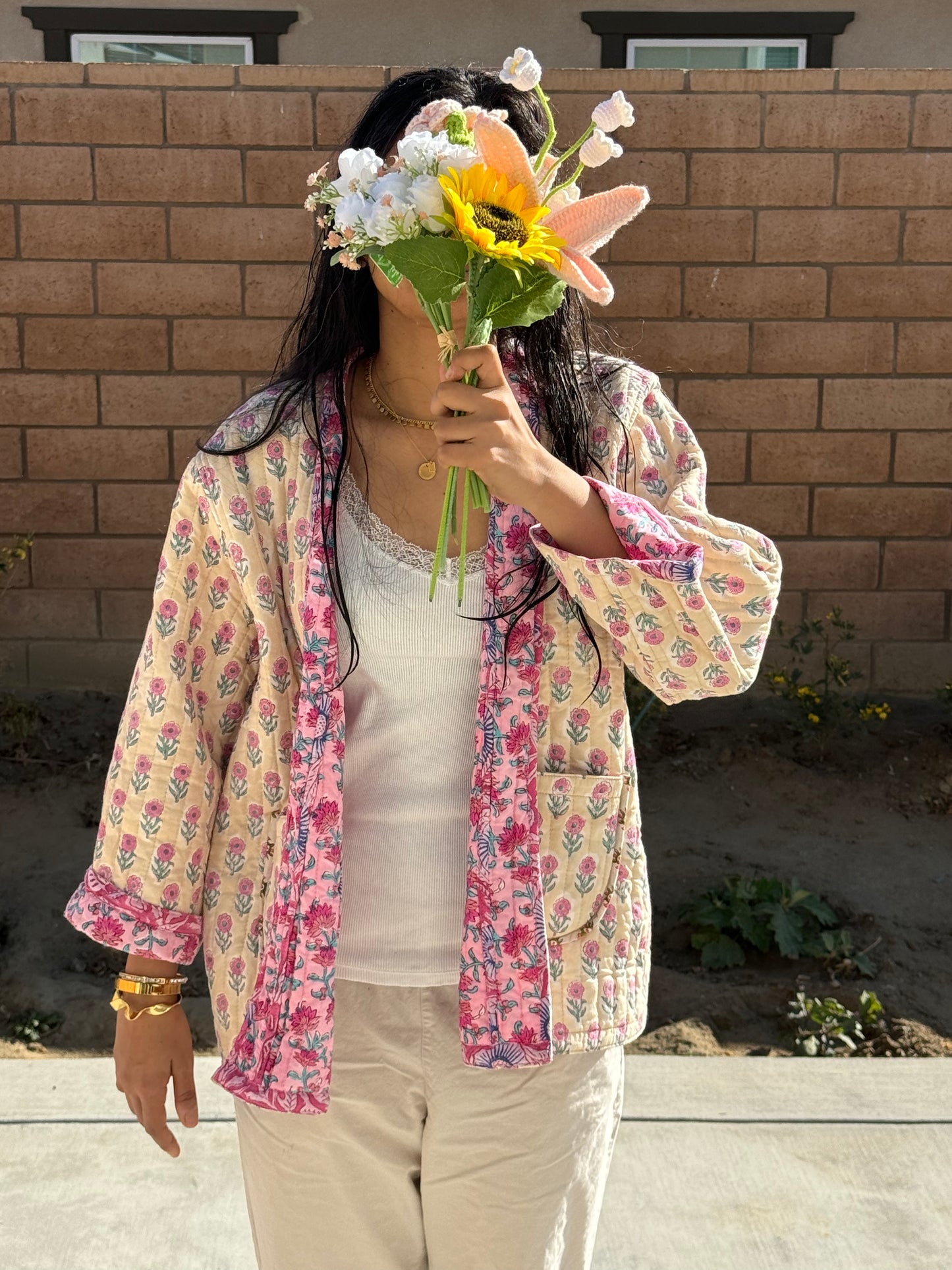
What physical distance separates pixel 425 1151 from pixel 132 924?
431 mm

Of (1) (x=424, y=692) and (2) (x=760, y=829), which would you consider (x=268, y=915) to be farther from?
(2) (x=760, y=829)

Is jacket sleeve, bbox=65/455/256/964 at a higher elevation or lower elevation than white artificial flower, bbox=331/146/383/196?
lower

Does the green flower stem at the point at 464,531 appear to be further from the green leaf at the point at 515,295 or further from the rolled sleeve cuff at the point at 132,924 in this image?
the rolled sleeve cuff at the point at 132,924

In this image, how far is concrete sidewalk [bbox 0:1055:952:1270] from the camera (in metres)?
2.56

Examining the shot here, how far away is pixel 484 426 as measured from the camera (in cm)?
142

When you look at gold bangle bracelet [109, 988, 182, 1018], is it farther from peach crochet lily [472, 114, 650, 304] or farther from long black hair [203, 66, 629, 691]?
peach crochet lily [472, 114, 650, 304]

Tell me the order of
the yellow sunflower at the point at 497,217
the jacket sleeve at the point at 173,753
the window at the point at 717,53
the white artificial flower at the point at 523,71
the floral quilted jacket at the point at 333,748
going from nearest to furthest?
1. the yellow sunflower at the point at 497,217
2. the white artificial flower at the point at 523,71
3. the floral quilted jacket at the point at 333,748
4. the jacket sleeve at the point at 173,753
5. the window at the point at 717,53

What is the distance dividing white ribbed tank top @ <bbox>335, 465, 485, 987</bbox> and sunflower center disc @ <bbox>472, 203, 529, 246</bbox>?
0.39 m

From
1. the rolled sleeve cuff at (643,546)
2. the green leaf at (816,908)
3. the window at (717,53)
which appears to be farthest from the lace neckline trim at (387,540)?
the window at (717,53)

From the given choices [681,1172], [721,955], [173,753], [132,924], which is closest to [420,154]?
[173,753]

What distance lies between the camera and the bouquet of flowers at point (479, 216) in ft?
4.42

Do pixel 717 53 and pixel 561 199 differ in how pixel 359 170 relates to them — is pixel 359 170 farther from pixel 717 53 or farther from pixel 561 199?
pixel 717 53

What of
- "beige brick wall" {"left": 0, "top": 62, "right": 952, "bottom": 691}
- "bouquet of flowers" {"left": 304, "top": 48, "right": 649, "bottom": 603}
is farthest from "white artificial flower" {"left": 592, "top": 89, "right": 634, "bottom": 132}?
"beige brick wall" {"left": 0, "top": 62, "right": 952, "bottom": 691}

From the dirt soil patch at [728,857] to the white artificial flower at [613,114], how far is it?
2.44 meters
